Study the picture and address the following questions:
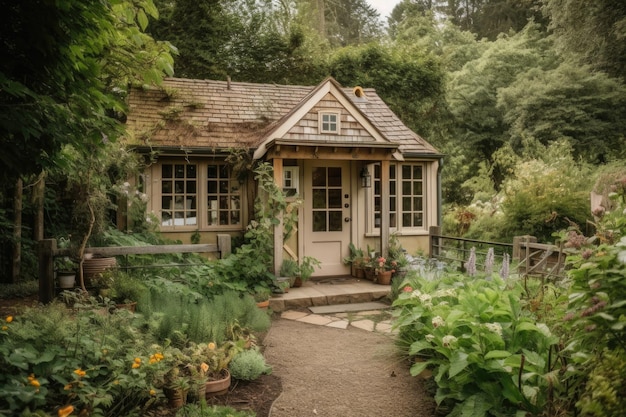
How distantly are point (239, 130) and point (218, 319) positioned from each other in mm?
5847

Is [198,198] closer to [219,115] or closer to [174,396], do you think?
[219,115]

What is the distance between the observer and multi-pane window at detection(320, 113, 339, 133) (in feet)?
29.2

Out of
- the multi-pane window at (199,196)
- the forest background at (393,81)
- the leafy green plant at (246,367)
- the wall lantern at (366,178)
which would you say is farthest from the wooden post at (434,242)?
the leafy green plant at (246,367)

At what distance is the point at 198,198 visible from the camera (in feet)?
32.0

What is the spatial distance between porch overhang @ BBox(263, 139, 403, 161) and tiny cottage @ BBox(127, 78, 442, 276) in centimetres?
2

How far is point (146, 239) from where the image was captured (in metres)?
8.77

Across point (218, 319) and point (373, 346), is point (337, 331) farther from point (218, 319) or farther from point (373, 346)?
point (218, 319)

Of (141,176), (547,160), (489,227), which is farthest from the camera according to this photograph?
(547,160)

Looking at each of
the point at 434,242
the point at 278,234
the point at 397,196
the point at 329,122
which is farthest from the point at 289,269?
the point at 397,196

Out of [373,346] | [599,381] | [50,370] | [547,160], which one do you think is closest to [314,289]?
[373,346]

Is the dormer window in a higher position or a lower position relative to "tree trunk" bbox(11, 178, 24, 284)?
higher

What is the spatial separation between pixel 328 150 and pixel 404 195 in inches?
111

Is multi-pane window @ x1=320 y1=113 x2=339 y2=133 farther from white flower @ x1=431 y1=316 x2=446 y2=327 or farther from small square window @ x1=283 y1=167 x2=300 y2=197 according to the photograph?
white flower @ x1=431 y1=316 x2=446 y2=327

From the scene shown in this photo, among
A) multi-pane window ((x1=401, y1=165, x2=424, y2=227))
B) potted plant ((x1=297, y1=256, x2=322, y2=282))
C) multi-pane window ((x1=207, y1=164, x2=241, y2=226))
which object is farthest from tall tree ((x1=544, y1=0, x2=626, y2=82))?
multi-pane window ((x1=207, y1=164, x2=241, y2=226))
